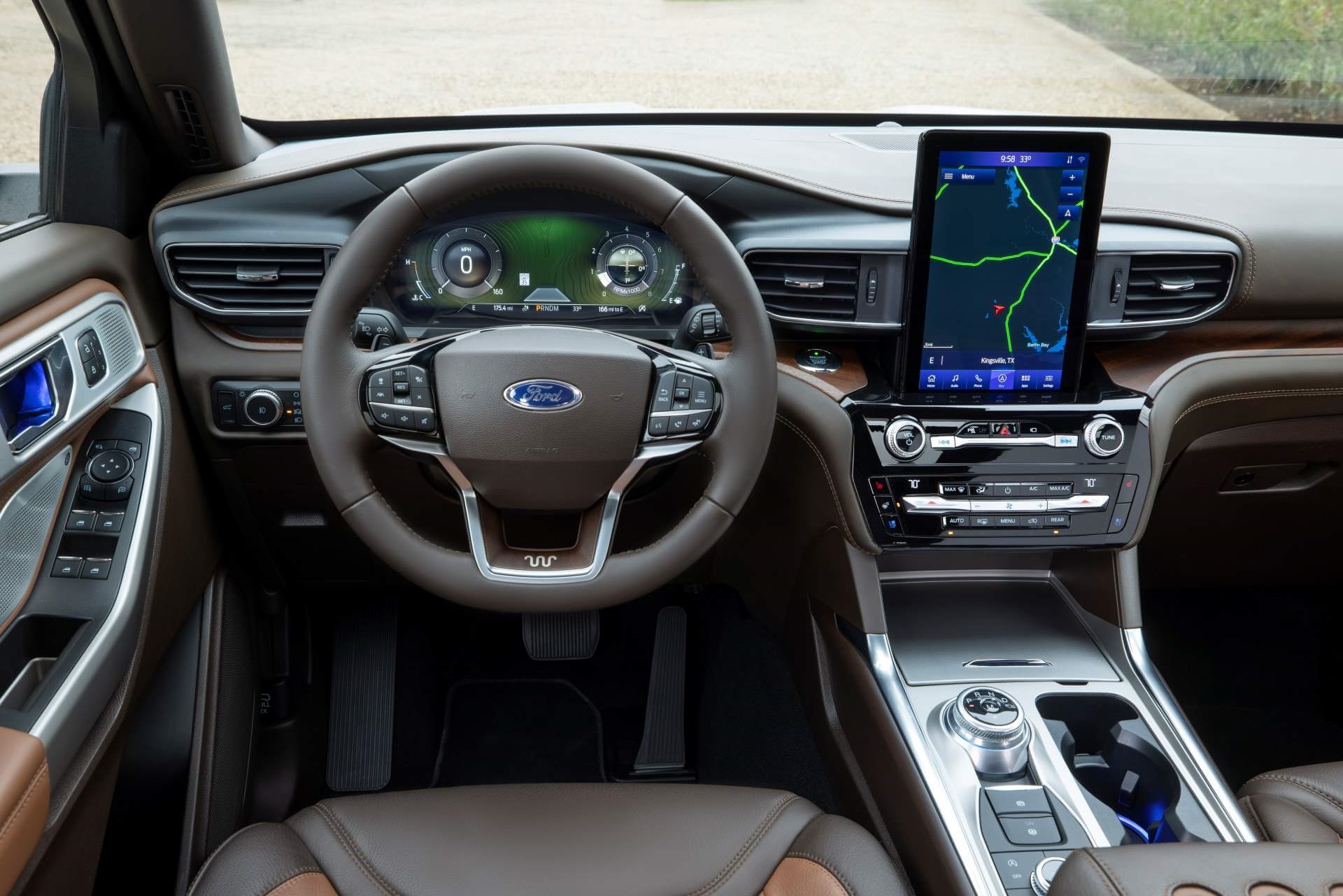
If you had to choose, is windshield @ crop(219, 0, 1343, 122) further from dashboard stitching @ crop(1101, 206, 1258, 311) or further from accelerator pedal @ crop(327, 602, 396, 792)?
accelerator pedal @ crop(327, 602, 396, 792)

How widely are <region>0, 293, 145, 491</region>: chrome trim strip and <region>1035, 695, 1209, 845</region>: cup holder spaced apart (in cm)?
138

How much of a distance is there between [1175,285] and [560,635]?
4.21 feet

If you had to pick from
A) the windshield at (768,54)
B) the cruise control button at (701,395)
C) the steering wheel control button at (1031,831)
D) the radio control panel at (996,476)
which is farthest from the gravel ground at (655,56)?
the steering wheel control button at (1031,831)

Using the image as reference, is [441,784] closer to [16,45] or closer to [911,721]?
[911,721]

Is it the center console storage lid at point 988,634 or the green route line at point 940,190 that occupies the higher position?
the green route line at point 940,190

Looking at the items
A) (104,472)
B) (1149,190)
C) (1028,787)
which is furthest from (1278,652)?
(104,472)

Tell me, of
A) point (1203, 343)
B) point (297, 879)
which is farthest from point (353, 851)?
point (1203, 343)

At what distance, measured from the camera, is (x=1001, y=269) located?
1542mm

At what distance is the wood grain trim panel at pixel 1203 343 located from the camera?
1.71 metres

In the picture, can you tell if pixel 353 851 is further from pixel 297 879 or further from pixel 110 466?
pixel 110 466

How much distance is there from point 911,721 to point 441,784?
1077mm

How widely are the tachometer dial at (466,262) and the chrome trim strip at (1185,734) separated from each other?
1122mm

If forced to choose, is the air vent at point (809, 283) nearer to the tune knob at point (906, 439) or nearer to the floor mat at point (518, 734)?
the tune knob at point (906, 439)

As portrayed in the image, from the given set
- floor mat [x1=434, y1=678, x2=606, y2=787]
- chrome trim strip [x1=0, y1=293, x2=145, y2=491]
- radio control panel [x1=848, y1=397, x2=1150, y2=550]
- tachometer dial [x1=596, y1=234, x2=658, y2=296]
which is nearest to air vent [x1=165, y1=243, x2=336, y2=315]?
chrome trim strip [x1=0, y1=293, x2=145, y2=491]
